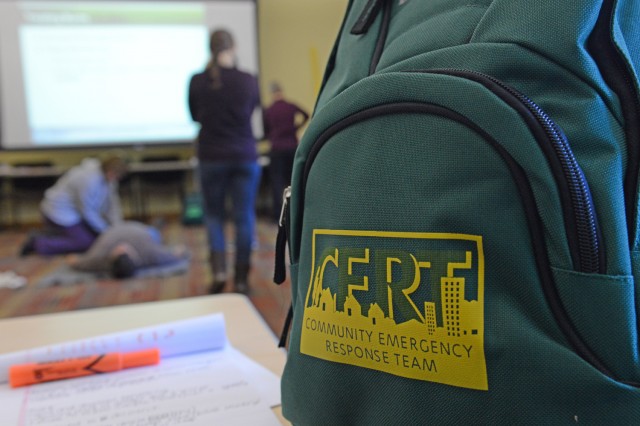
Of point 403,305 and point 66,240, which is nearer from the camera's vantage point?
point 403,305

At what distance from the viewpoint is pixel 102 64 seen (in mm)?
5086

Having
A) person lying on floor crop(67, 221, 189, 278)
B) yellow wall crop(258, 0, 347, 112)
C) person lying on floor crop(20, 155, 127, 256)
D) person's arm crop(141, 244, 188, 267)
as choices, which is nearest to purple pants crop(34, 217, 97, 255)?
person lying on floor crop(20, 155, 127, 256)

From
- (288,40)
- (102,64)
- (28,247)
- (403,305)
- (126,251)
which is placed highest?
(288,40)

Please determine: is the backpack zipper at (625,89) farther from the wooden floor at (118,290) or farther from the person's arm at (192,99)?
the person's arm at (192,99)

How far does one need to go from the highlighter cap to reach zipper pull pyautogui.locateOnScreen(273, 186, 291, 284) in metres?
0.15

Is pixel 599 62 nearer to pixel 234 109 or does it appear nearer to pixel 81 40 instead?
pixel 234 109

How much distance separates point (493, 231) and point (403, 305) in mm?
74

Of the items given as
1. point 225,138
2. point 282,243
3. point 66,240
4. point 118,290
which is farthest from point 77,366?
point 66,240

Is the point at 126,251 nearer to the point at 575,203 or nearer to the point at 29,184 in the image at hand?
the point at 29,184

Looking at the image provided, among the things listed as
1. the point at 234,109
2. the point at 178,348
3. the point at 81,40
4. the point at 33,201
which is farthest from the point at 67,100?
the point at 178,348

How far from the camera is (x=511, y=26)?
1.16 ft

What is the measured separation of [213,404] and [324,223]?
0.58ft

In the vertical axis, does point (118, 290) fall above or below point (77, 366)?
below

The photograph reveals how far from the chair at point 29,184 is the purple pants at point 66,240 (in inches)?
63.6
